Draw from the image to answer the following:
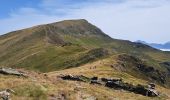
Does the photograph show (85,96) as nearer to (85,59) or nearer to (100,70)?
(100,70)

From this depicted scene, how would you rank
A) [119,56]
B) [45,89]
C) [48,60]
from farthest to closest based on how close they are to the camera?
[48,60] < [119,56] < [45,89]

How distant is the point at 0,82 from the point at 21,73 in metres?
7.03

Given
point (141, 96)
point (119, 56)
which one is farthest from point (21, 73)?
point (119, 56)

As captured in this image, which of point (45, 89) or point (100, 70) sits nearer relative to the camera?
point (45, 89)

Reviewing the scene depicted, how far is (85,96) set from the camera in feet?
158

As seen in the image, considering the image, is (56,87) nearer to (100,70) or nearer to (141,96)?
(141,96)

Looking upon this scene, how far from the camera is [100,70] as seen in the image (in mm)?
134375

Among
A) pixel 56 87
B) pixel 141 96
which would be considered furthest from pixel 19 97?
pixel 141 96

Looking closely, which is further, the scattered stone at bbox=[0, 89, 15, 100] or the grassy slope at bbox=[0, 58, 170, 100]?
the grassy slope at bbox=[0, 58, 170, 100]

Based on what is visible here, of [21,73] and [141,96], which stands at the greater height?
[21,73]

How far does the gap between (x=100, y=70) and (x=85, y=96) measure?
86.4 meters

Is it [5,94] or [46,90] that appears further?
[46,90]

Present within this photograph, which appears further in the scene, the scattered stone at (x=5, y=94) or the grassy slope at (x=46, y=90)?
the grassy slope at (x=46, y=90)

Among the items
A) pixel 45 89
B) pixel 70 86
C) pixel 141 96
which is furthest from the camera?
pixel 141 96
